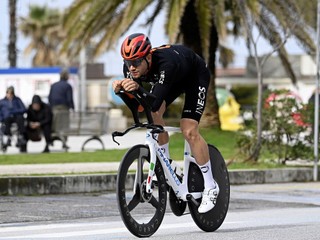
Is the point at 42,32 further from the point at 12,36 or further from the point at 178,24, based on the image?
the point at 178,24

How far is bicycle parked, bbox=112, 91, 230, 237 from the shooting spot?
27.6 ft

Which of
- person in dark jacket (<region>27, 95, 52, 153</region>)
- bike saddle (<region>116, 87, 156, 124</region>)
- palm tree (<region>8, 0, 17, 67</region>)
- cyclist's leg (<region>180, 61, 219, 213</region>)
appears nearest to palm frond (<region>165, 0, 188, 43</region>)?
person in dark jacket (<region>27, 95, 52, 153</region>)

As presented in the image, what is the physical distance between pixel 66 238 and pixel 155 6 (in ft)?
61.8

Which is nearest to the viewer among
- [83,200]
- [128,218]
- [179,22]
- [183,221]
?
[128,218]

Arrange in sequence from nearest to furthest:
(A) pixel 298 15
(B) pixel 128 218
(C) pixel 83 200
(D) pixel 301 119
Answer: (B) pixel 128 218 → (C) pixel 83 200 → (D) pixel 301 119 → (A) pixel 298 15

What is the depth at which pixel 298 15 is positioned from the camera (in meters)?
19.9

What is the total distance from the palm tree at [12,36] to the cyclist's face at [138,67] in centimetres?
3455

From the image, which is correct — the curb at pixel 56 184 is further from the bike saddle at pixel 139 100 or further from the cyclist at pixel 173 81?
the bike saddle at pixel 139 100

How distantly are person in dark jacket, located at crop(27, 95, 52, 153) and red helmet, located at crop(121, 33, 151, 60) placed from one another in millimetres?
15079

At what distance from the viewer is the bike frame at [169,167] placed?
28.2 ft

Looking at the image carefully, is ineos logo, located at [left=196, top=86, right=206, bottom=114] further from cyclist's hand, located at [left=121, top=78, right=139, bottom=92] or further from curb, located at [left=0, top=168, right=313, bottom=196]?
curb, located at [left=0, top=168, right=313, bottom=196]

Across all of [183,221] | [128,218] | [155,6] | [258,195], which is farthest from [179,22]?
[128,218]

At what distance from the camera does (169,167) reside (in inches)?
348

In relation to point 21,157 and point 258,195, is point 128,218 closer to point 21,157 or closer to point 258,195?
point 258,195
